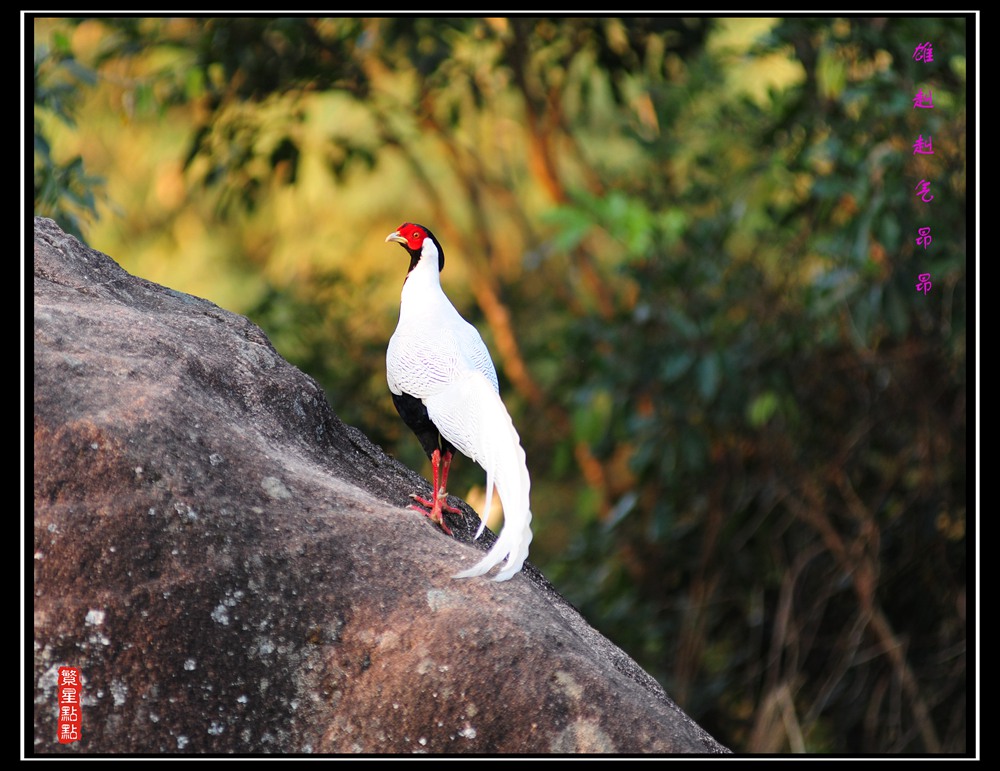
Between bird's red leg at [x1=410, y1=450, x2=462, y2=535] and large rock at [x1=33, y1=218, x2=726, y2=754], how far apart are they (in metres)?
0.34

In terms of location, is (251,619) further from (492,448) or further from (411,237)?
(411,237)

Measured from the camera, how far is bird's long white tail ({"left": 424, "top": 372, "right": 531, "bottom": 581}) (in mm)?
2955

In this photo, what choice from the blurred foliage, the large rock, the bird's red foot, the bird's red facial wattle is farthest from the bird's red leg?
the blurred foliage

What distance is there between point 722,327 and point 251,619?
192 inches

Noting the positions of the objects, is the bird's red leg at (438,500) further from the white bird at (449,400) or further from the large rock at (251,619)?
the large rock at (251,619)

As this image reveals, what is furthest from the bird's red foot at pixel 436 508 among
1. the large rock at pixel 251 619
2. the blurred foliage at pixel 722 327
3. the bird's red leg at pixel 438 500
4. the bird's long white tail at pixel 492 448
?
the blurred foliage at pixel 722 327

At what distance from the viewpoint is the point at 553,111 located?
831 centimetres

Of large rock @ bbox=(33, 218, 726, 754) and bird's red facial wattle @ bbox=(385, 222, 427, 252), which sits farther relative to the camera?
bird's red facial wattle @ bbox=(385, 222, 427, 252)

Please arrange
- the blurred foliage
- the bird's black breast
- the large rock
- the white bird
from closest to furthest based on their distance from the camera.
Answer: the large rock
the white bird
the bird's black breast
the blurred foliage

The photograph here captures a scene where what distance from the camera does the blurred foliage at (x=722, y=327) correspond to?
6.52 meters

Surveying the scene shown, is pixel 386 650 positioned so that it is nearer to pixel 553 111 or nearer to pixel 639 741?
pixel 639 741

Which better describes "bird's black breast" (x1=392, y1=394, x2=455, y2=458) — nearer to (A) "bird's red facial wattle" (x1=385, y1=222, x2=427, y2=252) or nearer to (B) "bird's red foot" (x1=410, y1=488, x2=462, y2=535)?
(B) "bird's red foot" (x1=410, y1=488, x2=462, y2=535)
